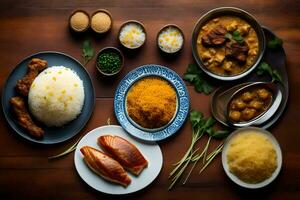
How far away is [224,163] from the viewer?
381cm

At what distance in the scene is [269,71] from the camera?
12.8 ft

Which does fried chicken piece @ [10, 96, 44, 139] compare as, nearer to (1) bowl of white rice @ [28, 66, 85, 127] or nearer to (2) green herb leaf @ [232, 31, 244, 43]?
(1) bowl of white rice @ [28, 66, 85, 127]

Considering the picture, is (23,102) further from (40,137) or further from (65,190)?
(65,190)

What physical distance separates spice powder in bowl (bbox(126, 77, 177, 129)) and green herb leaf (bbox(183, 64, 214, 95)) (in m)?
0.17

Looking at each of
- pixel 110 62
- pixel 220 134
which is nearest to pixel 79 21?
pixel 110 62

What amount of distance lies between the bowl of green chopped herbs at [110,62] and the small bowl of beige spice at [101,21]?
168 mm

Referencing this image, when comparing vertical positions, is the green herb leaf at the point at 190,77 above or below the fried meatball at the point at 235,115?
above

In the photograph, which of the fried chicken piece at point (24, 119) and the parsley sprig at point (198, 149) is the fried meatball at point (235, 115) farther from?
the fried chicken piece at point (24, 119)

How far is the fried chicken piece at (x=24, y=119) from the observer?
12.6 ft

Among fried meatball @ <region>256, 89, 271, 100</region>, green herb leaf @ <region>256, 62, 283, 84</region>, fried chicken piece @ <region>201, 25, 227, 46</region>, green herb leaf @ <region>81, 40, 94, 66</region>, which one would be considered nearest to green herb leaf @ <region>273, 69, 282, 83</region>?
green herb leaf @ <region>256, 62, 283, 84</region>

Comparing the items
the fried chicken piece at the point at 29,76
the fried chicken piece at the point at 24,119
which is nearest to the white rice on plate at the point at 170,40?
the fried chicken piece at the point at 29,76

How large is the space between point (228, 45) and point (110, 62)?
0.94m

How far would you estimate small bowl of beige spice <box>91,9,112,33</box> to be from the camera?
12.9 ft
